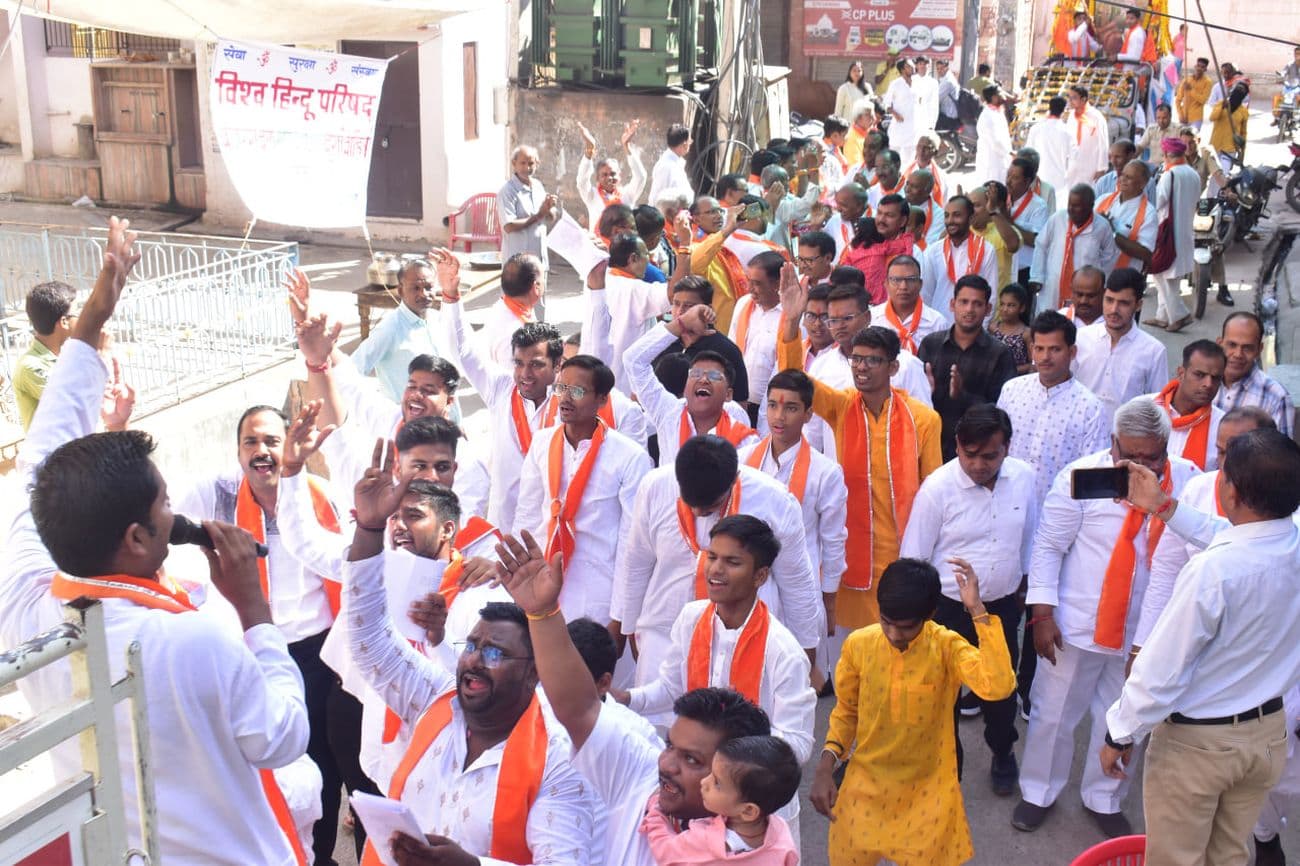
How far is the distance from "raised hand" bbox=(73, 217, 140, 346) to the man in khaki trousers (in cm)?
298

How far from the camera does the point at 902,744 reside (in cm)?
399

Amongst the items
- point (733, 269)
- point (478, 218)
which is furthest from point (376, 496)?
point (478, 218)

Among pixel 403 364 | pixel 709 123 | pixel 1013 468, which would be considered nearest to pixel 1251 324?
pixel 1013 468

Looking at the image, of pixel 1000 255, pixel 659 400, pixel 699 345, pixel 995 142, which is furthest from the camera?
pixel 995 142

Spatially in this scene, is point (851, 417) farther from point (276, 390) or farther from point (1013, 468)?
point (276, 390)

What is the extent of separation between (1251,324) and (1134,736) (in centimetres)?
253

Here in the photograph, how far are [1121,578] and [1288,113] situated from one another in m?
23.3

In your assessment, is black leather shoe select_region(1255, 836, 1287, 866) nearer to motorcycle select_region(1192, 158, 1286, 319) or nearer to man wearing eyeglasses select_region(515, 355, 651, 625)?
man wearing eyeglasses select_region(515, 355, 651, 625)

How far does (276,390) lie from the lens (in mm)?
9078

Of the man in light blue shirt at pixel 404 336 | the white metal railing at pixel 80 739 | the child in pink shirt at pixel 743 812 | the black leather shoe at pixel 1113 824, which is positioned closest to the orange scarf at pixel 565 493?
the man in light blue shirt at pixel 404 336

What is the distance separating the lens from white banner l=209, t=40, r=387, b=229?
23.6ft

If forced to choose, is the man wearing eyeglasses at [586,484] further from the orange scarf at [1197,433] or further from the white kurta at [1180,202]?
the white kurta at [1180,202]

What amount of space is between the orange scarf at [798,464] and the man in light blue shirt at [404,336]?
2.10m

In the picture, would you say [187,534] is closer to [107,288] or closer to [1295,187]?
[107,288]
